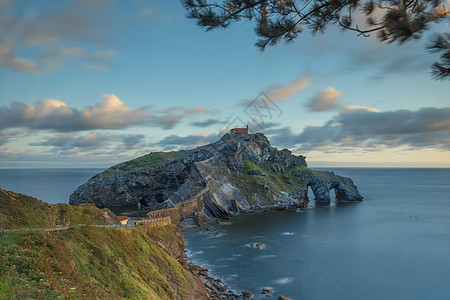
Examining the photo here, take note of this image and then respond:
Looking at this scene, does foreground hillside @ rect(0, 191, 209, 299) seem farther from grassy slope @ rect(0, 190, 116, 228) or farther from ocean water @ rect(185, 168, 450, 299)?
ocean water @ rect(185, 168, 450, 299)

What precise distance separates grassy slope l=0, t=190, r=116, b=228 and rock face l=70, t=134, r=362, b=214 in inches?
1831

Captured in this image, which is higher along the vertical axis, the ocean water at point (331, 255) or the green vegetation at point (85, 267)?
the green vegetation at point (85, 267)

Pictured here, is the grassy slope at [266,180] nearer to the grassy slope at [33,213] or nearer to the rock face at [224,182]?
the rock face at [224,182]

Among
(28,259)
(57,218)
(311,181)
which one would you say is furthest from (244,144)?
(28,259)

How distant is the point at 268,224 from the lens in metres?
74.9

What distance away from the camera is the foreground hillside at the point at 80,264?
12.8 m

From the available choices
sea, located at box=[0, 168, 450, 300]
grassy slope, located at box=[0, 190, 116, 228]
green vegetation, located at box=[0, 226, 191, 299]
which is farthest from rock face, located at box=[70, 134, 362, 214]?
green vegetation, located at box=[0, 226, 191, 299]

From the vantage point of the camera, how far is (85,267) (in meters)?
17.5

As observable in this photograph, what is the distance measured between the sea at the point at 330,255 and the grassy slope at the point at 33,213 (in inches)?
848

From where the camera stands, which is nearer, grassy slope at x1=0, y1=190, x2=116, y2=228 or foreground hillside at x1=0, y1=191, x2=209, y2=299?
foreground hillside at x1=0, y1=191, x2=209, y2=299

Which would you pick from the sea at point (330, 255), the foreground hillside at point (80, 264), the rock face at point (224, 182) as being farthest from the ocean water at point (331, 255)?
the foreground hillside at point (80, 264)

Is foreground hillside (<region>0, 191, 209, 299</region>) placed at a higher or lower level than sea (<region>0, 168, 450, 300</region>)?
higher

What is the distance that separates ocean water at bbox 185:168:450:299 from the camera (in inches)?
1457

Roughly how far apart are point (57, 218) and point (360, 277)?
44215mm
